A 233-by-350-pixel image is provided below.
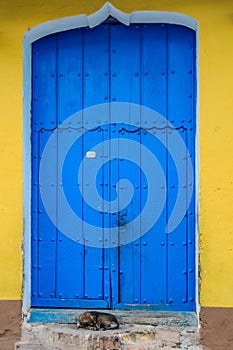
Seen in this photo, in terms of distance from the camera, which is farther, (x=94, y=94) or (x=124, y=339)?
(x=94, y=94)

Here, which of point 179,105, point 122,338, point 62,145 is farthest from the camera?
point 62,145

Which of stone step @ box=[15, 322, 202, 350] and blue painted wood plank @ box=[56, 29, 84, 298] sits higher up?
blue painted wood plank @ box=[56, 29, 84, 298]

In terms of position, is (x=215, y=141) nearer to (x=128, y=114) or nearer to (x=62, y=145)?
(x=128, y=114)

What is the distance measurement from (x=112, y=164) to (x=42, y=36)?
114cm

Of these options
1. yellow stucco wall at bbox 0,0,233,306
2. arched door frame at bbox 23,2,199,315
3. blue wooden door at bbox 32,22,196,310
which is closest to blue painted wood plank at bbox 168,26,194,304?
blue wooden door at bbox 32,22,196,310

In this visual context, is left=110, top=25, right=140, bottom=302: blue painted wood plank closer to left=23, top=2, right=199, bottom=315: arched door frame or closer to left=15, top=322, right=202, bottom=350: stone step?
left=23, top=2, right=199, bottom=315: arched door frame

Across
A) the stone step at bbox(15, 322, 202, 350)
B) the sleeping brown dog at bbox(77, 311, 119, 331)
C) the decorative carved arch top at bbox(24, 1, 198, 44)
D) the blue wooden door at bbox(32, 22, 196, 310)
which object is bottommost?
the stone step at bbox(15, 322, 202, 350)

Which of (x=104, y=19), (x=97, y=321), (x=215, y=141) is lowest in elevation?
(x=97, y=321)

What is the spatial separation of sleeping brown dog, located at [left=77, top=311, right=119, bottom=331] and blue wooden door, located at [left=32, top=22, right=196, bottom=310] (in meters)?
0.25

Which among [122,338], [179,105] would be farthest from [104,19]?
[122,338]

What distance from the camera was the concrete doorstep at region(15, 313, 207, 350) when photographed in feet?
13.1

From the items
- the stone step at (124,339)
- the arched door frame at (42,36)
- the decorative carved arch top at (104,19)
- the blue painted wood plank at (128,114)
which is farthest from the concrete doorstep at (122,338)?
the decorative carved arch top at (104,19)

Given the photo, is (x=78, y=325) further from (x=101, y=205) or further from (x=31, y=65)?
(x=31, y=65)

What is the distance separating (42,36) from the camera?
440 centimetres
